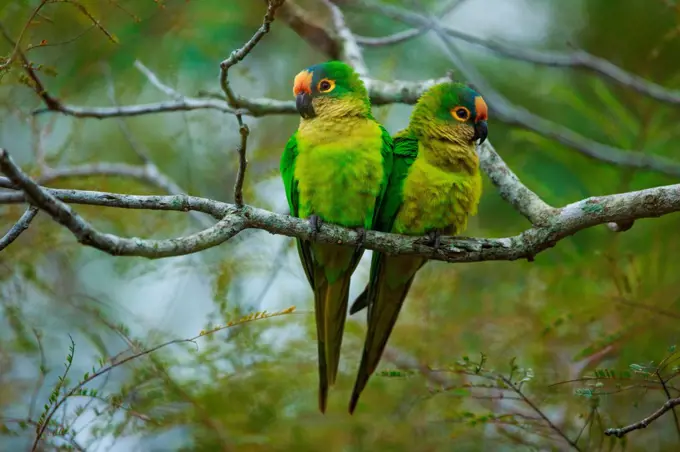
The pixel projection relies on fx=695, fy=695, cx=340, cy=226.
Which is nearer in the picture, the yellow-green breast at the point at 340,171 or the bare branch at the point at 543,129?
the yellow-green breast at the point at 340,171

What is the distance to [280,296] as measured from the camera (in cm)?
550

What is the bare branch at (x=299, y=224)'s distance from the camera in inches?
82.7

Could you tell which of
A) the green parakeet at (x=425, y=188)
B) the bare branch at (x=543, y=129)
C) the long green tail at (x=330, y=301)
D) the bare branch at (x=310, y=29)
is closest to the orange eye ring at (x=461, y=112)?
the green parakeet at (x=425, y=188)

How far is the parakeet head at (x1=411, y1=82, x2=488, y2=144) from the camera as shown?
3885mm

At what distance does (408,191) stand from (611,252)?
1.52 m

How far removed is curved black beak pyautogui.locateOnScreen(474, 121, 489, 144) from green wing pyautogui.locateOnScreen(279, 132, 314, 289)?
3.37 feet

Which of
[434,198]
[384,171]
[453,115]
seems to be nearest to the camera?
[434,198]

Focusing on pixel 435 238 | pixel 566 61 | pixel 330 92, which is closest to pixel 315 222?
pixel 435 238

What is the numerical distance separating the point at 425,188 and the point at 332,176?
50 cm

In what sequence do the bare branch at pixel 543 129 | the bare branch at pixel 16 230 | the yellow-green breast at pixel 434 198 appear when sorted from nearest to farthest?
the bare branch at pixel 16 230 < the yellow-green breast at pixel 434 198 < the bare branch at pixel 543 129

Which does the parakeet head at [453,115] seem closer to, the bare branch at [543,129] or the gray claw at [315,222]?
the gray claw at [315,222]

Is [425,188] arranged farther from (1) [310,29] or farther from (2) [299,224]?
(1) [310,29]

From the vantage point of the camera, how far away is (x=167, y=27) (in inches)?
208

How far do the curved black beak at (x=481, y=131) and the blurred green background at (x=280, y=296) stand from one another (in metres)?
0.89
